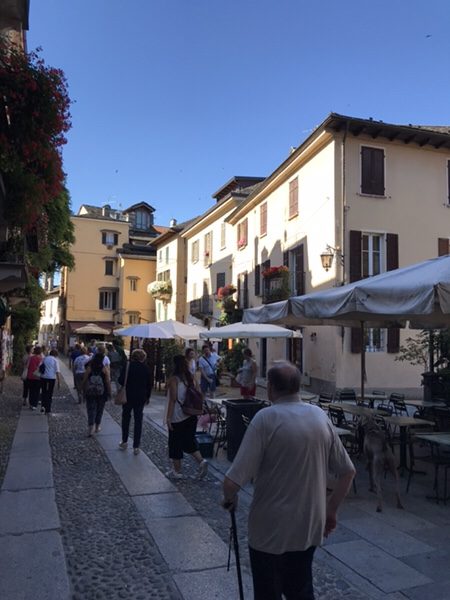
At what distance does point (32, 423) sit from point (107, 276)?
3934cm

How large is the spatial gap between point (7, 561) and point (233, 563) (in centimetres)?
181

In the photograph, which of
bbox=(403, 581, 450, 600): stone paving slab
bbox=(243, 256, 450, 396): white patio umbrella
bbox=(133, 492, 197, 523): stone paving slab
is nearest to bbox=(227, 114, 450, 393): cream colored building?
bbox=(243, 256, 450, 396): white patio umbrella

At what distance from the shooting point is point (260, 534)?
8.35 ft

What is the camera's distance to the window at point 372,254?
720 inches

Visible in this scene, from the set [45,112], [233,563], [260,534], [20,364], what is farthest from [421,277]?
[20,364]

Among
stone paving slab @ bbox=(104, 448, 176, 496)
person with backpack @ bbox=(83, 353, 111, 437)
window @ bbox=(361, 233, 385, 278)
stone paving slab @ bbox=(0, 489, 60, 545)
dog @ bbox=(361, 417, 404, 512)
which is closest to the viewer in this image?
stone paving slab @ bbox=(0, 489, 60, 545)

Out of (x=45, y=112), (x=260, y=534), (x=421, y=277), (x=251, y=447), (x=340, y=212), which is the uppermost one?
(x=340, y=212)

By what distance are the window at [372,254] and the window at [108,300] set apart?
3452 centimetres

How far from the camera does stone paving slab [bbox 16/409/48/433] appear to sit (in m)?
→ 10.1

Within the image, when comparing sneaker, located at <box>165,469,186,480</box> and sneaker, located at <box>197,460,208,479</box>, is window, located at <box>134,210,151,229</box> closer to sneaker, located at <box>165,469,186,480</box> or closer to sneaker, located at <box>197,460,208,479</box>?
sneaker, located at <box>165,469,186,480</box>

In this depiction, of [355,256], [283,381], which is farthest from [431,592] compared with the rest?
[355,256]

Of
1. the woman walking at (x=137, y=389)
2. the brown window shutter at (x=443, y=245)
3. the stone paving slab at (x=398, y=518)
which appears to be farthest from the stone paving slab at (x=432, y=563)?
the brown window shutter at (x=443, y=245)

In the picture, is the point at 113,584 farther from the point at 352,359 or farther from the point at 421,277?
the point at 352,359

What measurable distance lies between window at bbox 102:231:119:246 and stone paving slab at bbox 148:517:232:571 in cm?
4596
